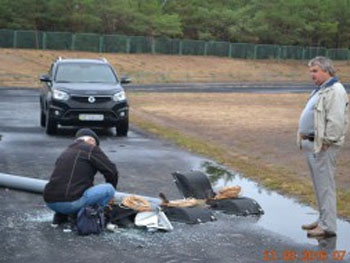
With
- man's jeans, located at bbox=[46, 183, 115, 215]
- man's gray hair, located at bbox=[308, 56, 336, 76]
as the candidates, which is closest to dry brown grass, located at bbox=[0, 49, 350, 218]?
man's gray hair, located at bbox=[308, 56, 336, 76]

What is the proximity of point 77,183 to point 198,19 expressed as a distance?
6636cm

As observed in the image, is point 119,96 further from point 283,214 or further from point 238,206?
point 283,214

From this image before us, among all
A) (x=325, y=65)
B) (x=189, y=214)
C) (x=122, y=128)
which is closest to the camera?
(x=325, y=65)

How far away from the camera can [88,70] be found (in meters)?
17.5

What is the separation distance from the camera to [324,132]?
748 cm

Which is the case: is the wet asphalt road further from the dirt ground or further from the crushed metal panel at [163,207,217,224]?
the dirt ground

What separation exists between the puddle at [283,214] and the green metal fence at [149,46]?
1812 inches

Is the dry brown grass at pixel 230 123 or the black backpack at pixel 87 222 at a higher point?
the black backpack at pixel 87 222

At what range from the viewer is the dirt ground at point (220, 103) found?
1516 cm

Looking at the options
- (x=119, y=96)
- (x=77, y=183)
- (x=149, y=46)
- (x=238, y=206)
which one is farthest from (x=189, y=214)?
(x=149, y=46)

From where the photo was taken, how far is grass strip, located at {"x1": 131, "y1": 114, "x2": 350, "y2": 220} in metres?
9.87

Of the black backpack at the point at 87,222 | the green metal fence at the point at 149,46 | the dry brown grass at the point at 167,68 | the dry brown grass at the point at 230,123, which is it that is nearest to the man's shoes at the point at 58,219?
the black backpack at the point at 87,222

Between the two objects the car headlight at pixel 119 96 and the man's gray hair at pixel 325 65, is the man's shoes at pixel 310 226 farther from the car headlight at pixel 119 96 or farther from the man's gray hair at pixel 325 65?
the car headlight at pixel 119 96

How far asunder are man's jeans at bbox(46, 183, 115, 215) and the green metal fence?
4832 centimetres
